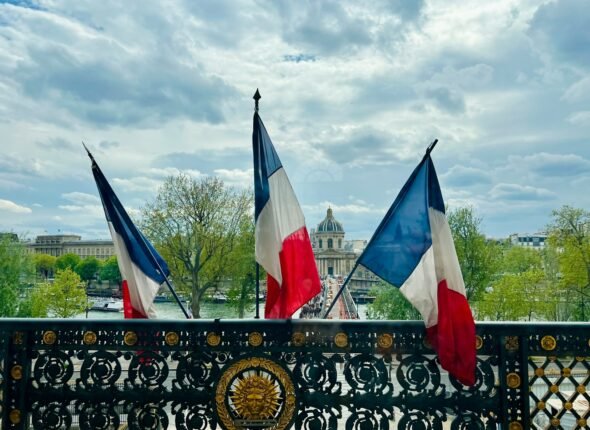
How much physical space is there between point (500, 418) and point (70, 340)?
331cm

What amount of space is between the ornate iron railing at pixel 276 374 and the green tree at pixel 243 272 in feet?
68.4

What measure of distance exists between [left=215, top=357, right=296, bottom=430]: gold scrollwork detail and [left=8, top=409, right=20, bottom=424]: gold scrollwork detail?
60.3 inches

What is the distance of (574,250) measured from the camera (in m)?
23.8

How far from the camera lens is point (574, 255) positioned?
23.8 metres

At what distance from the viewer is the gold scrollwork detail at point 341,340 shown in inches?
144

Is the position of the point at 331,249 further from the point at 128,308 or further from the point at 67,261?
the point at 128,308

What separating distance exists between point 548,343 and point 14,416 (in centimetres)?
407

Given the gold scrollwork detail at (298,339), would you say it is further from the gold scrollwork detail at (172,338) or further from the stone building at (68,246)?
the stone building at (68,246)

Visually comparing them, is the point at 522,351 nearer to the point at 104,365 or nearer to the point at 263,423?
the point at 263,423

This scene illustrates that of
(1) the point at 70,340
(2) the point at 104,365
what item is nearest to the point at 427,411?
(2) the point at 104,365

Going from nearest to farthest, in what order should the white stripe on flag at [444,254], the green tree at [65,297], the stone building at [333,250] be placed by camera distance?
the white stripe on flag at [444,254]
the green tree at [65,297]
the stone building at [333,250]

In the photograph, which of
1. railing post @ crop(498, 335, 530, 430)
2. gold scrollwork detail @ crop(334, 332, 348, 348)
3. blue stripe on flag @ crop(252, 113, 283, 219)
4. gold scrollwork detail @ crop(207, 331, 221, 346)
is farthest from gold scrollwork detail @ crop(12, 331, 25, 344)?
railing post @ crop(498, 335, 530, 430)

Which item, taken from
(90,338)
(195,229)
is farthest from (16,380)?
(195,229)

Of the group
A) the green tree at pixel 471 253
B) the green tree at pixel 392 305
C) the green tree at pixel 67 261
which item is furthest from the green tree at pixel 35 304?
the green tree at pixel 67 261
